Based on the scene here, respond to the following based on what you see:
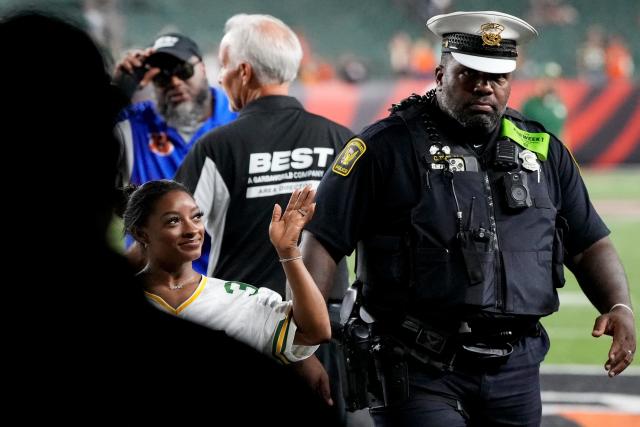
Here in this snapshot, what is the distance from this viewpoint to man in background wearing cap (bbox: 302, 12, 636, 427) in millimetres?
3438

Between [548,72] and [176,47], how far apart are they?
16.3 meters

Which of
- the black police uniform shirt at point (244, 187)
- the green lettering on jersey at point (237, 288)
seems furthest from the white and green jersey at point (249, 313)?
the black police uniform shirt at point (244, 187)

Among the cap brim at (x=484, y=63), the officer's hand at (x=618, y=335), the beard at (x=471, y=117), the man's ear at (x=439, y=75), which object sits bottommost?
the officer's hand at (x=618, y=335)

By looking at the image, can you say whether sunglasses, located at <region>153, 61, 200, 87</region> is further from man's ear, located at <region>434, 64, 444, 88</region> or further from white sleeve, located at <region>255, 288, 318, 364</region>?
white sleeve, located at <region>255, 288, 318, 364</region>

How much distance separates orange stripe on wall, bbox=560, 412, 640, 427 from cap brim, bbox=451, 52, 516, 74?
327 cm

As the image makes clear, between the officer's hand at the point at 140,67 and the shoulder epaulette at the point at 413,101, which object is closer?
the shoulder epaulette at the point at 413,101

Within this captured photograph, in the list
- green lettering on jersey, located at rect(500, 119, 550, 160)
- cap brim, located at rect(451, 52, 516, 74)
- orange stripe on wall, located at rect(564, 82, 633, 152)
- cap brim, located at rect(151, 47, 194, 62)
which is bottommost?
orange stripe on wall, located at rect(564, 82, 633, 152)

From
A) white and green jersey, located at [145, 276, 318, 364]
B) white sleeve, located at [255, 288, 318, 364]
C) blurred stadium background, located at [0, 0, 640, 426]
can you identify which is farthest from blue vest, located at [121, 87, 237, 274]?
white sleeve, located at [255, 288, 318, 364]

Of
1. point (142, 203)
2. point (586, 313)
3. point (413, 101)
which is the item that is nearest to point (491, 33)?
point (413, 101)

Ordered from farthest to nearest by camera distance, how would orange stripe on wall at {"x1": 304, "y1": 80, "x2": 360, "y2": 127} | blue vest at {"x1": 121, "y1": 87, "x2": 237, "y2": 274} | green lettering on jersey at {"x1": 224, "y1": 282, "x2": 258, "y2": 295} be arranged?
orange stripe on wall at {"x1": 304, "y1": 80, "x2": 360, "y2": 127}
blue vest at {"x1": 121, "y1": 87, "x2": 237, "y2": 274}
green lettering on jersey at {"x1": 224, "y1": 282, "x2": 258, "y2": 295}

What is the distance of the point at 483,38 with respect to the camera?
142 inches

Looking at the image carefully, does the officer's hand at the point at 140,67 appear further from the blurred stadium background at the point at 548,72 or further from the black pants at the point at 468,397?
the black pants at the point at 468,397

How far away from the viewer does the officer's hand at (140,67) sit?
5266 millimetres

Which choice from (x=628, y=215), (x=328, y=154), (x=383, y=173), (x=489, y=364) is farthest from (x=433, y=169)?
(x=628, y=215)
